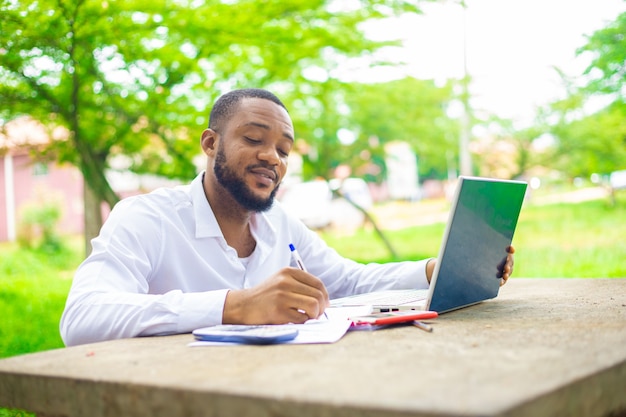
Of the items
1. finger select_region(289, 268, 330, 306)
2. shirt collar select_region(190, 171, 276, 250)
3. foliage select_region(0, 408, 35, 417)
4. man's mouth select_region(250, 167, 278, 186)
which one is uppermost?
man's mouth select_region(250, 167, 278, 186)

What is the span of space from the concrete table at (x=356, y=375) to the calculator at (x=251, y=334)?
0.04 m

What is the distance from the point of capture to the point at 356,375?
1.02m

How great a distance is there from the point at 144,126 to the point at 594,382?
533 centimetres

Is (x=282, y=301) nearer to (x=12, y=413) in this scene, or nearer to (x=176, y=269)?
(x=176, y=269)

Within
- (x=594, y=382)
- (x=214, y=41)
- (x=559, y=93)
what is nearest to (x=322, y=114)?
(x=559, y=93)

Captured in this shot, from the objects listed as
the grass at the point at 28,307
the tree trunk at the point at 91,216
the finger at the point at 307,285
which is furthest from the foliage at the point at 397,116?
the finger at the point at 307,285

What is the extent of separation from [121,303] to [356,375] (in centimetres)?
82

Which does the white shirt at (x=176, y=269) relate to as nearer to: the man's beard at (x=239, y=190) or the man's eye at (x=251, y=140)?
the man's beard at (x=239, y=190)

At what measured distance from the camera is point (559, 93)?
30.5 ft

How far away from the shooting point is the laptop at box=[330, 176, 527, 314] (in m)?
1.71

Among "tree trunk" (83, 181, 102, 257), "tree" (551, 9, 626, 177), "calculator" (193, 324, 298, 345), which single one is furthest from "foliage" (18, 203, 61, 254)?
"calculator" (193, 324, 298, 345)

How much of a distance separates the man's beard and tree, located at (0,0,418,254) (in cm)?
231

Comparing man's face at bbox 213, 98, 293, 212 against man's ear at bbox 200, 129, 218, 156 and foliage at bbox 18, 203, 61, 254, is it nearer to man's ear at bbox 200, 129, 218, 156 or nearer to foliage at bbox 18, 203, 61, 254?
man's ear at bbox 200, 129, 218, 156

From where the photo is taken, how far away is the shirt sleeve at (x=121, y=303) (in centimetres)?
162
